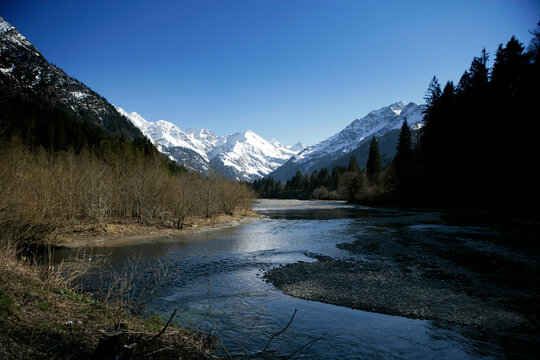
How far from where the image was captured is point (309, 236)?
27906 millimetres

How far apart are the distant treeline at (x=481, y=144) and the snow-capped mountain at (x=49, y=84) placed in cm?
14250

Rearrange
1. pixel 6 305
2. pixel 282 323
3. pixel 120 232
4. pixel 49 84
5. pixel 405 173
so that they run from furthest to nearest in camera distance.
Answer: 1. pixel 49 84
2. pixel 405 173
3. pixel 120 232
4. pixel 282 323
5. pixel 6 305

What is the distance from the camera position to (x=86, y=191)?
86.6ft

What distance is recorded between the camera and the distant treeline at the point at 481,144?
1331 inches

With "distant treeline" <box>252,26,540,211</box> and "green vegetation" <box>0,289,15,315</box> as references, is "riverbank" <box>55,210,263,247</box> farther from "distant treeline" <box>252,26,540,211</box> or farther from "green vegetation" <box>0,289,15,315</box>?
"distant treeline" <box>252,26,540,211</box>

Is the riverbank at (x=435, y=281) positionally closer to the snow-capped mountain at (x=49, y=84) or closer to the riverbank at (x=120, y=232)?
the riverbank at (x=120, y=232)

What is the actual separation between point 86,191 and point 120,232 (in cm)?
490

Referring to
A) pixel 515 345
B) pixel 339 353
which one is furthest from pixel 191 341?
pixel 515 345

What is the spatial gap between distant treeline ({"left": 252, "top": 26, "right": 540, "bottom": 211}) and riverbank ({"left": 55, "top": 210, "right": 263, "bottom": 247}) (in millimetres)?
37584

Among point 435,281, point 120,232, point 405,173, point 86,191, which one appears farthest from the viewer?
Answer: point 405,173

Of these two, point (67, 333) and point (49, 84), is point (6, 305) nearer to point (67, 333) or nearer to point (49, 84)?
point (67, 333)

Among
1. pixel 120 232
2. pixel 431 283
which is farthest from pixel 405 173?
pixel 120 232

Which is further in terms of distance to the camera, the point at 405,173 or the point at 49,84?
the point at 49,84

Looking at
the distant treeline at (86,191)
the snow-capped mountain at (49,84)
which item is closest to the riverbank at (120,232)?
the distant treeline at (86,191)
